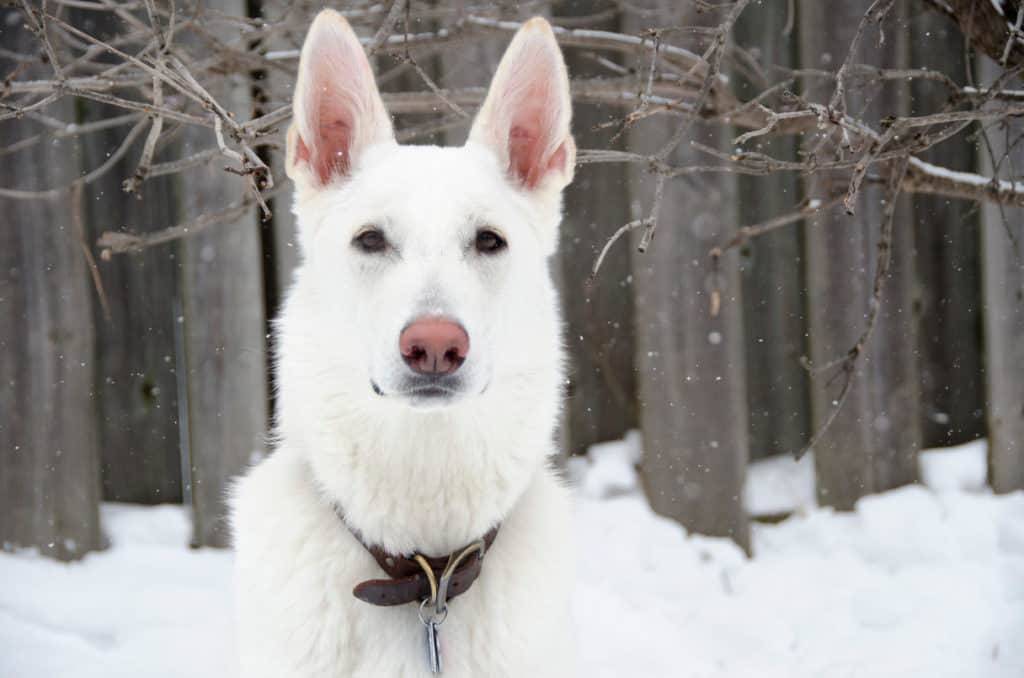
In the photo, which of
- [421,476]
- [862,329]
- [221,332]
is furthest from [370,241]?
[862,329]

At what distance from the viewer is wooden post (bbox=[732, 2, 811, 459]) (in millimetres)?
4484

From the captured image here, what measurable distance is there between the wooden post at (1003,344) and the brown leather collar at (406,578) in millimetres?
3245

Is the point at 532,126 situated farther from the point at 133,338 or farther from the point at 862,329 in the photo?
the point at 133,338

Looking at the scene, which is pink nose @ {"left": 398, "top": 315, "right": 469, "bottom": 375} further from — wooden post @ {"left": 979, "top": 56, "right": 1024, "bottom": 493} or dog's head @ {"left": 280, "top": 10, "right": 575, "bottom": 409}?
wooden post @ {"left": 979, "top": 56, "right": 1024, "bottom": 493}

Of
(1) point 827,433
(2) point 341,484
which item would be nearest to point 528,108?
(2) point 341,484

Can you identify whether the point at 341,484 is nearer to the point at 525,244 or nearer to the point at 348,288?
the point at 348,288

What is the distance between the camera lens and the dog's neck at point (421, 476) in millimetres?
2135

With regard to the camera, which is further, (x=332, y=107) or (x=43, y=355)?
(x=43, y=355)

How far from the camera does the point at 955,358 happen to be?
15.0ft

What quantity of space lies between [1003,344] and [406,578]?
11.5ft

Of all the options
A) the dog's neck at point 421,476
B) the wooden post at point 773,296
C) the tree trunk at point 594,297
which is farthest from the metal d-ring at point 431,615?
the wooden post at point 773,296

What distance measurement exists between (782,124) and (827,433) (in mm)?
1665

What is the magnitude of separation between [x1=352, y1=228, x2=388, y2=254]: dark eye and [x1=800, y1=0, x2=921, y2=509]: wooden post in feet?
8.83

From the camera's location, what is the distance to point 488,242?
2.28 meters
